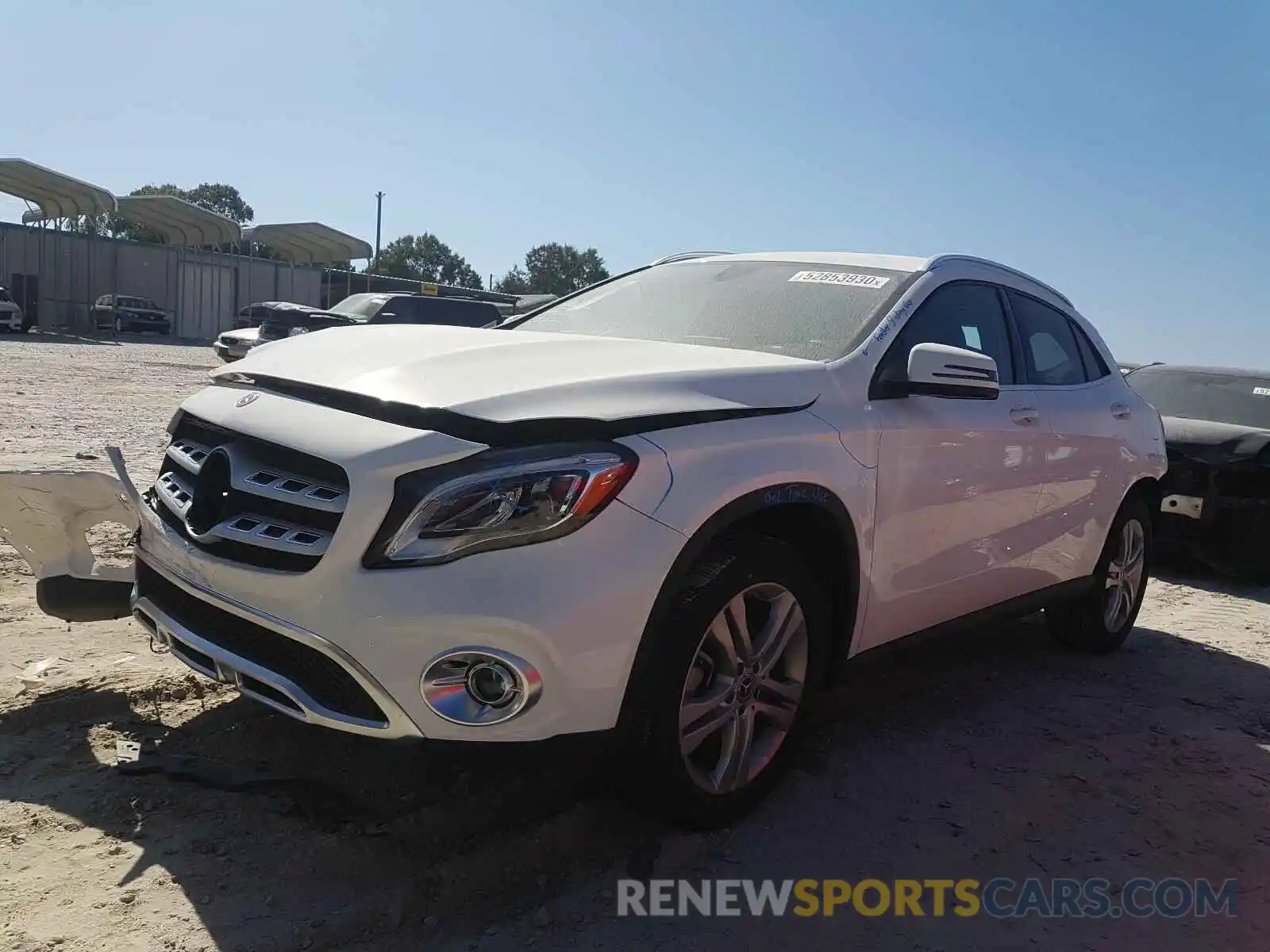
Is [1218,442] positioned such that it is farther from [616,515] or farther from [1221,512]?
[616,515]

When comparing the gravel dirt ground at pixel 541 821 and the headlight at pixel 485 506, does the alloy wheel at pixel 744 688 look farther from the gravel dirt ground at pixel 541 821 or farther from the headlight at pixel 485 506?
the headlight at pixel 485 506

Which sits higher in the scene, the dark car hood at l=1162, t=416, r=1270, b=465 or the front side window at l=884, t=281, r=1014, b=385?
the front side window at l=884, t=281, r=1014, b=385

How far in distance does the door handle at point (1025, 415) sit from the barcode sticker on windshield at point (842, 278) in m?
0.74

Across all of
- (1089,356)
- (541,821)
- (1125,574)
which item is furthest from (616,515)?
(1125,574)

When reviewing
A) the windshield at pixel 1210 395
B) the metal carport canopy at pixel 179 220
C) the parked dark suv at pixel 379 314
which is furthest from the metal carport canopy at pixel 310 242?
the windshield at pixel 1210 395

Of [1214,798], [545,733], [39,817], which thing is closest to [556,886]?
[545,733]

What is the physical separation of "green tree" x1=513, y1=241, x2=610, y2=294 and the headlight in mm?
89913

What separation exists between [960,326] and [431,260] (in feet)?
342

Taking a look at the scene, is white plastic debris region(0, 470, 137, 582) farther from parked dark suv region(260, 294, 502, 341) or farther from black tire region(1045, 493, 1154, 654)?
parked dark suv region(260, 294, 502, 341)

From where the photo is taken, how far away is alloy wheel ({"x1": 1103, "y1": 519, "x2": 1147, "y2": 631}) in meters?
5.09

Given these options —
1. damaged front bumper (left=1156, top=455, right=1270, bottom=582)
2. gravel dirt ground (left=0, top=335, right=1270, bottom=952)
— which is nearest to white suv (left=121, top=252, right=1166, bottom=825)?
gravel dirt ground (left=0, top=335, right=1270, bottom=952)

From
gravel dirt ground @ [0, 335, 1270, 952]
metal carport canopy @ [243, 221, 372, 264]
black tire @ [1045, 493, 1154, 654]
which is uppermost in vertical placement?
metal carport canopy @ [243, 221, 372, 264]

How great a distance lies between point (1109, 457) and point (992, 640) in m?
1.12

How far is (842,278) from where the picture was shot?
12.8ft
